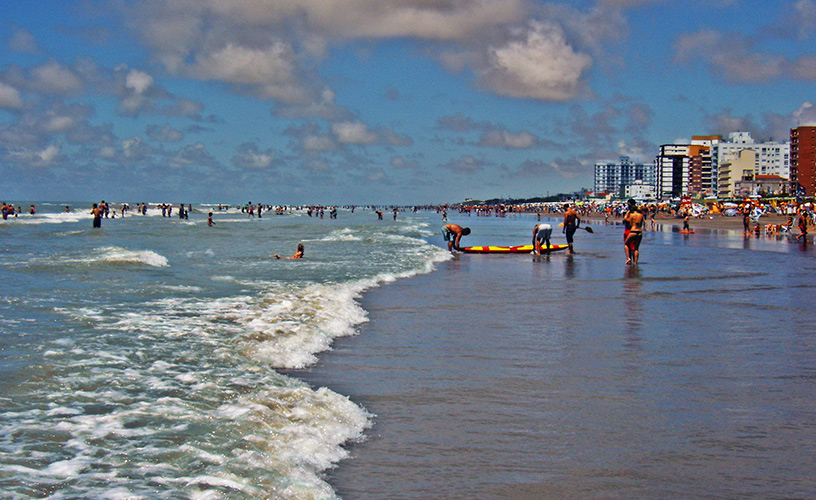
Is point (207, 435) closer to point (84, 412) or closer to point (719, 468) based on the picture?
point (84, 412)

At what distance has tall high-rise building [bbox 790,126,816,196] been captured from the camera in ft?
447

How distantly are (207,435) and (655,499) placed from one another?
3.08 metres

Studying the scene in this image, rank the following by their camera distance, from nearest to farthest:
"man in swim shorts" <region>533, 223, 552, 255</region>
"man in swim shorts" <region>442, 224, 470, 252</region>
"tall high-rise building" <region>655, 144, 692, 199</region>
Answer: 1. "man in swim shorts" <region>533, 223, 552, 255</region>
2. "man in swim shorts" <region>442, 224, 470, 252</region>
3. "tall high-rise building" <region>655, 144, 692, 199</region>

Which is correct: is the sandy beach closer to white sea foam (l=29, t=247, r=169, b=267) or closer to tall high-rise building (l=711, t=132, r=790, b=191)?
white sea foam (l=29, t=247, r=169, b=267)

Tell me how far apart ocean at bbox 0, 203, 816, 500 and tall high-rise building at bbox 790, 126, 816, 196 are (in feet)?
484

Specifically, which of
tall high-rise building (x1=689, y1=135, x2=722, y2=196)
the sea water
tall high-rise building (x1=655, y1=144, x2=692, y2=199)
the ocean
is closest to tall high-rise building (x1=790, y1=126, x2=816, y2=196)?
tall high-rise building (x1=689, y1=135, x2=722, y2=196)

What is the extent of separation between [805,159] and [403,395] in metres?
161

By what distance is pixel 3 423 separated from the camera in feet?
15.5

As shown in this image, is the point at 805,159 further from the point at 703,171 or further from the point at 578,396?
the point at 578,396

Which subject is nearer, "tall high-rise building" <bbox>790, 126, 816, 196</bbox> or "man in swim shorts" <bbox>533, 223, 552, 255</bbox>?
"man in swim shorts" <bbox>533, 223, 552, 255</bbox>

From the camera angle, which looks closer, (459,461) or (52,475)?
(52,475)

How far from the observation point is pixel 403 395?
19.5ft

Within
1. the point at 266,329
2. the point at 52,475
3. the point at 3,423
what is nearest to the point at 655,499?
the point at 52,475

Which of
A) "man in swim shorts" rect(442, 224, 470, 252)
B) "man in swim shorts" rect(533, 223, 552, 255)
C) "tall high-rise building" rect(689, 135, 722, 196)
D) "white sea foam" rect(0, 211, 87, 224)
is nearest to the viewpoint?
"man in swim shorts" rect(533, 223, 552, 255)
